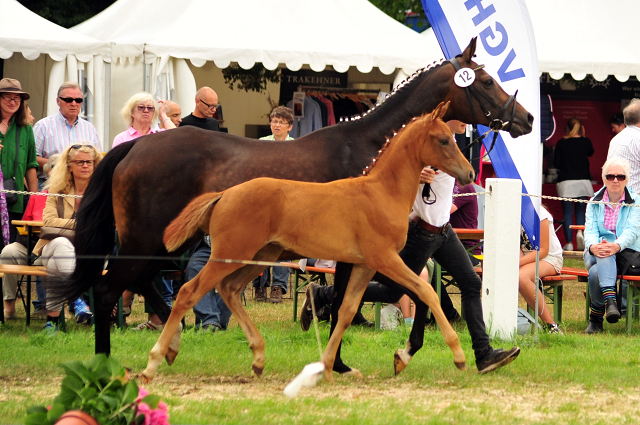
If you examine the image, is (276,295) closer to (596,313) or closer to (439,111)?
(596,313)

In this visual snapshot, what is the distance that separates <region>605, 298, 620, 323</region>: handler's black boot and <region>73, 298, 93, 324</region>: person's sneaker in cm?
489

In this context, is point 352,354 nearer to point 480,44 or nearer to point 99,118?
point 480,44

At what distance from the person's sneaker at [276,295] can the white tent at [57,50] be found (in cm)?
322

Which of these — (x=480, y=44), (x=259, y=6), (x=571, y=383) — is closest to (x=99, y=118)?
(x=259, y=6)

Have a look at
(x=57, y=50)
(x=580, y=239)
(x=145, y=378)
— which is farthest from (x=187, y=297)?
(x=580, y=239)

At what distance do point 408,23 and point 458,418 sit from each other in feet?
57.2

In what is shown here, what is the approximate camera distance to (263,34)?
36.0 ft

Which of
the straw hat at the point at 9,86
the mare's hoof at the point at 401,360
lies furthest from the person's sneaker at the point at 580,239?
the straw hat at the point at 9,86

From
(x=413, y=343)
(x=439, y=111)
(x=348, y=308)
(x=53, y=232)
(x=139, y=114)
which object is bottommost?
(x=413, y=343)

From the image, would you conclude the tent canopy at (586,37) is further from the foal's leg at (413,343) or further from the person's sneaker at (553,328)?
the foal's leg at (413,343)

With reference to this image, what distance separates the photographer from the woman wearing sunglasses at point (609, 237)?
25.4 ft

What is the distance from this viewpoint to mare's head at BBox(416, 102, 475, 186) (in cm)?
486

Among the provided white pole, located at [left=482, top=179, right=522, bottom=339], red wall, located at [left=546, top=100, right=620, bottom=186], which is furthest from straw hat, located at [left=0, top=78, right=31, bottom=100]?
red wall, located at [left=546, top=100, right=620, bottom=186]

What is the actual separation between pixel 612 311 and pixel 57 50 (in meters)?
7.25
